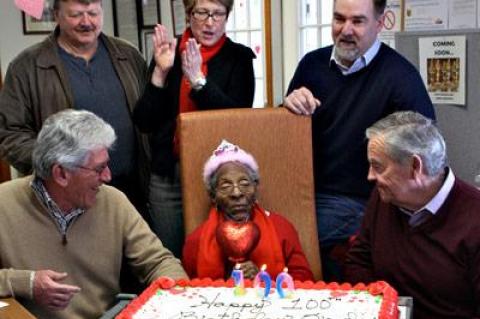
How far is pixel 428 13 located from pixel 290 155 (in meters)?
1.16

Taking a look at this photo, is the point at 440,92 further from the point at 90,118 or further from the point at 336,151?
the point at 90,118

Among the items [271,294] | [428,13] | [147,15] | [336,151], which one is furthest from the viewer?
[147,15]

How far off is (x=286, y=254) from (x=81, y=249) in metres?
0.62

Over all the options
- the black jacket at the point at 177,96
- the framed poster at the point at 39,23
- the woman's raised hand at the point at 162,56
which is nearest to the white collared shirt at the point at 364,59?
the black jacket at the point at 177,96

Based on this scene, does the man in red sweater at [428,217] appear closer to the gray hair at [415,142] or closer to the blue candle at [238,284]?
the gray hair at [415,142]

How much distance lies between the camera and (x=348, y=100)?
2.11 m

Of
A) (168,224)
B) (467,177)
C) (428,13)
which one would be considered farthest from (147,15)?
(467,177)

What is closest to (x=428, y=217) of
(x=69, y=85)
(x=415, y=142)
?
(x=415, y=142)

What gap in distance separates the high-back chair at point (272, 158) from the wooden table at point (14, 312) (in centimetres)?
71

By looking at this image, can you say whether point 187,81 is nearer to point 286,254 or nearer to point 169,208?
point 169,208

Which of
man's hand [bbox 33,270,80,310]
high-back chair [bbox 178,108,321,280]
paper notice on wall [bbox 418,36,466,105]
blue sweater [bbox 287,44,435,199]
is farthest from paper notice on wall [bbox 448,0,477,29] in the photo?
man's hand [bbox 33,270,80,310]

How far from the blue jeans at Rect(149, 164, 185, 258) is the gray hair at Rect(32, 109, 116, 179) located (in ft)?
1.87

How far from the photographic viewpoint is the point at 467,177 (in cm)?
239

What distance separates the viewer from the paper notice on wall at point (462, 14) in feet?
9.04
